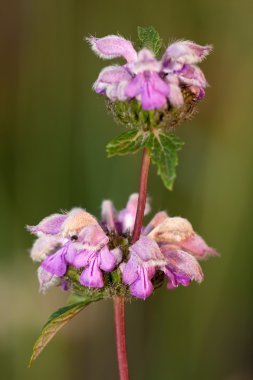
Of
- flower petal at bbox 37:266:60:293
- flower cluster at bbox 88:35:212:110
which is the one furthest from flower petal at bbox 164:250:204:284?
flower cluster at bbox 88:35:212:110

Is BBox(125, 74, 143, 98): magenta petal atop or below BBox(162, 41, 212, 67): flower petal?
below

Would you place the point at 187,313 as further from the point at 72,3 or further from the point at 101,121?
the point at 72,3

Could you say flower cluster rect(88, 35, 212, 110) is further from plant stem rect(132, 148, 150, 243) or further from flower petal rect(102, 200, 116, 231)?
flower petal rect(102, 200, 116, 231)

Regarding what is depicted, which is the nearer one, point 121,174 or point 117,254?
point 117,254

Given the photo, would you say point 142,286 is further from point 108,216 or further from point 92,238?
point 108,216

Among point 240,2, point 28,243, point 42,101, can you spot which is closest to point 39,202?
point 28,243

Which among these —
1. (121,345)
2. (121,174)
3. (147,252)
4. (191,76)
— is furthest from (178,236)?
(121,174)
